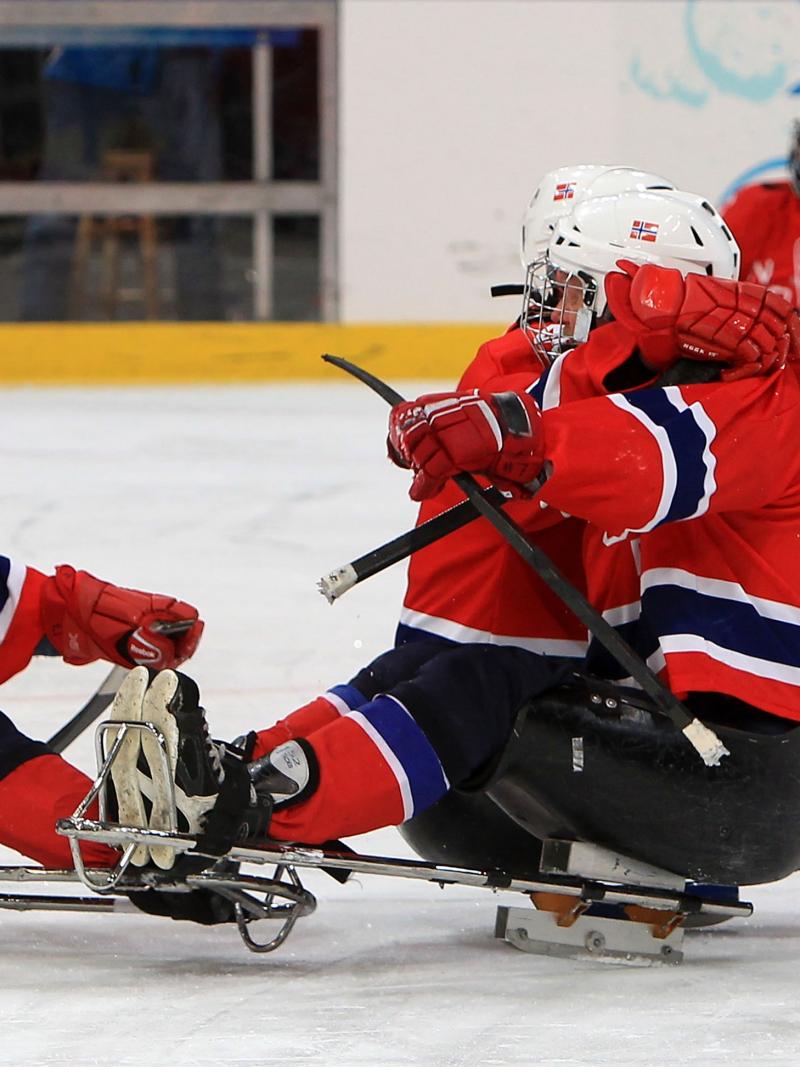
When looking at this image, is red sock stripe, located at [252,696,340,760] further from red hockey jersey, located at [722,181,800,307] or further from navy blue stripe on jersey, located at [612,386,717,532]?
red hockey jersey, located at [722,181,800,307]

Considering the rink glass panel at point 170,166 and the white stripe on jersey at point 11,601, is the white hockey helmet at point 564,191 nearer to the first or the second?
the white stripe on jersey at point 11,601

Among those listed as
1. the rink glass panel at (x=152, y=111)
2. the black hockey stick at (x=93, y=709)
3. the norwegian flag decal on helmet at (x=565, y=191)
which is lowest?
the black hockey stick at (x=93, y=709)

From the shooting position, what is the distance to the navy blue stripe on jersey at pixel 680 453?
1.60 m

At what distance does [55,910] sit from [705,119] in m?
5.57

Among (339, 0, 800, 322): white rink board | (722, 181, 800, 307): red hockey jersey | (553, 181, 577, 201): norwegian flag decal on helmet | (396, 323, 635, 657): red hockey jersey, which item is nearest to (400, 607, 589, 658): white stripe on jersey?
(396, 323, 635, 657): red hockey jersey

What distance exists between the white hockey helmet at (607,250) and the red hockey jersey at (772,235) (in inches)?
121

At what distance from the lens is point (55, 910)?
1815mm

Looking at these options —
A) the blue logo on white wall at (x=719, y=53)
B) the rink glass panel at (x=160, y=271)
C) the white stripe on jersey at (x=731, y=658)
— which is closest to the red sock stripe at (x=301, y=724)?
the white stripe on jersey at (x=731, y=658)

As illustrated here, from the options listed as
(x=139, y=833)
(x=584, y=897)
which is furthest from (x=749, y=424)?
(x=139, y=833)

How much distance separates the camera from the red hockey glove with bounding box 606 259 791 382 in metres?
1.64

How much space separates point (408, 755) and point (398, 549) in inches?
7.1

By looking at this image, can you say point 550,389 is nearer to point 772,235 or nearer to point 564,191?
point 564,191

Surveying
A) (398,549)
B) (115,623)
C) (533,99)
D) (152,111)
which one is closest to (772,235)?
(533,99)

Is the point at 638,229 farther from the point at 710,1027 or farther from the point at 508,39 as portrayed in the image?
the point at 508,39
